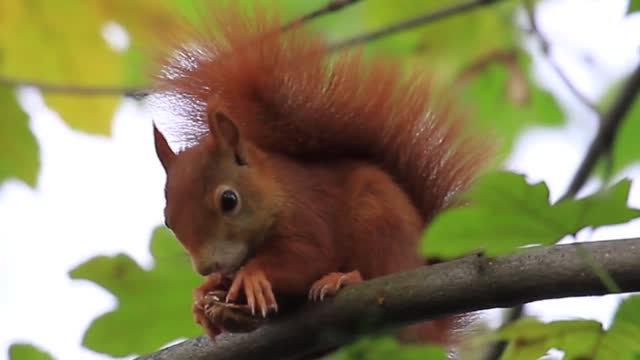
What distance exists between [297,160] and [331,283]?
0.31 meters

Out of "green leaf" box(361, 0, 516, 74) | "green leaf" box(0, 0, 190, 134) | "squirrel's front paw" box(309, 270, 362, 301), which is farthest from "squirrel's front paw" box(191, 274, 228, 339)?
"green leaf" box(361, 0, 516, 74)

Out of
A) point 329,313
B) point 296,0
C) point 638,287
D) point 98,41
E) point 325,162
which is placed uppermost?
point 296,0

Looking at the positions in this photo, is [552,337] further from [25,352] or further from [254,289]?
[25,352]

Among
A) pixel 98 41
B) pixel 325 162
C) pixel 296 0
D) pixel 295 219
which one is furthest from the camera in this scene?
pixel 296 0

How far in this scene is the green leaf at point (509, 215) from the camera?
152 centimetres

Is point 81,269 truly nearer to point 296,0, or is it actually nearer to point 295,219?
point 295,219

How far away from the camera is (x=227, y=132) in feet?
6.42

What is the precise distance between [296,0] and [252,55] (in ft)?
8.23

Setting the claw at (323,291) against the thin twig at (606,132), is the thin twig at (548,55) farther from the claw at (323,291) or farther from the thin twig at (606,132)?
the claw at (323,291)

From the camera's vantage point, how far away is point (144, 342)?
7.15 ft

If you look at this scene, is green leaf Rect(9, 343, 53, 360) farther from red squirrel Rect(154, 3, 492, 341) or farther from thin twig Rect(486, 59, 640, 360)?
thin twig Rect(486, 59, 640, 360)

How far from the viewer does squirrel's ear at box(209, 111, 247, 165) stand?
6.38 feet

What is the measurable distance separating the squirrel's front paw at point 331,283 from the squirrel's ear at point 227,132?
0.76ft

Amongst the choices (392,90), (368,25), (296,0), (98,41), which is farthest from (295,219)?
(296,0)
